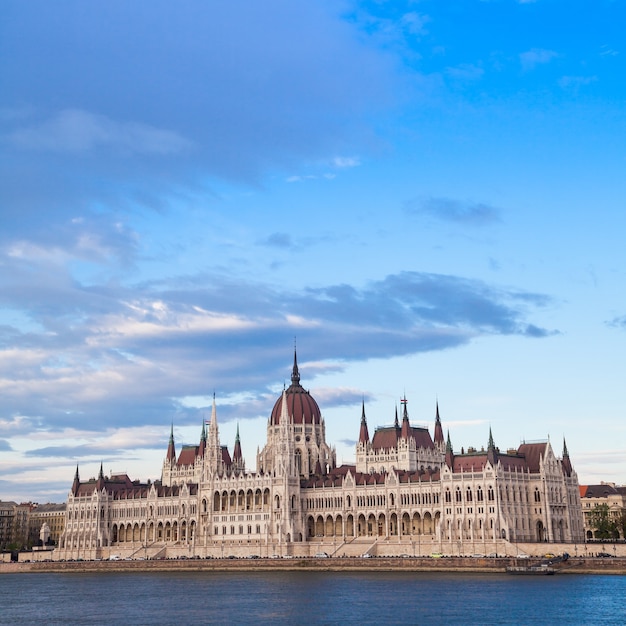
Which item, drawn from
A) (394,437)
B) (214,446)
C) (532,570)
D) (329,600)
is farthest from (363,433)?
(329,600)

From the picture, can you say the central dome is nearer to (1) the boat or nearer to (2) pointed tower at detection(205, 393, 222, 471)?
→ (2) pointed tower at detection(205, 393, 222, 471)

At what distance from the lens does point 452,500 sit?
15288 centimetres

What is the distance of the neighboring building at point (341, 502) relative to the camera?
5955 inches

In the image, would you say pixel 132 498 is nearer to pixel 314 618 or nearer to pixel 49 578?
pixel 49 578

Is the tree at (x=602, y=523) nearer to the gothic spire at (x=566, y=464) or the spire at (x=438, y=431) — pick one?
the gothic spire at (x=566, y=464)

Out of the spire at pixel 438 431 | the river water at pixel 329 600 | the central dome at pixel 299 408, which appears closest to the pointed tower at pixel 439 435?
the spire at pixel 438 431

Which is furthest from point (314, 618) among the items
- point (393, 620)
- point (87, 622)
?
point (87, 622)

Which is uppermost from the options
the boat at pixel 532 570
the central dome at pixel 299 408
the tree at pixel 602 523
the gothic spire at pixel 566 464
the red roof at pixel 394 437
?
the central dome at pixel 299 408

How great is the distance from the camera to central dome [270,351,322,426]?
19125 cm

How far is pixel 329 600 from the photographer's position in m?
99.8

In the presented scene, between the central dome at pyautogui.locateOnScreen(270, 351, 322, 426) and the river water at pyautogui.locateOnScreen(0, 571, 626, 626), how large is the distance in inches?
2136

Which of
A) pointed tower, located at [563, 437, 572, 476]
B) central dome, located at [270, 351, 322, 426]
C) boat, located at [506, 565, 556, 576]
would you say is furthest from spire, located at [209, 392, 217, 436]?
boat, located at [506, 565, 556, 576]

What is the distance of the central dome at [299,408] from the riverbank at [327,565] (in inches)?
1516

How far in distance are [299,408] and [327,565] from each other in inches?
1906
